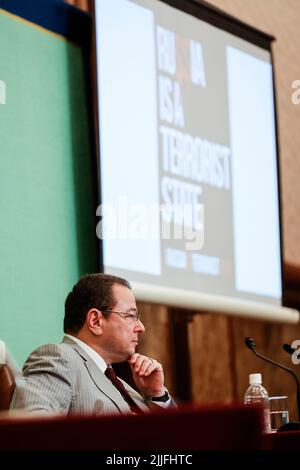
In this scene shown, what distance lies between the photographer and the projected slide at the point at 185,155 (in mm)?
4152

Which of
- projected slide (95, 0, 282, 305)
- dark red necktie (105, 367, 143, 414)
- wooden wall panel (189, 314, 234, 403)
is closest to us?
dark red necktie (105, 367, 143, 414)

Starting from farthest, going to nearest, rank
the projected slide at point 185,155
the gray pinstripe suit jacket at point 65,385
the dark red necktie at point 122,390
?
the projected slide at point 185,155, the dark red necktie at point 122,390, the gray pinstripe suit jacket at point 65,385

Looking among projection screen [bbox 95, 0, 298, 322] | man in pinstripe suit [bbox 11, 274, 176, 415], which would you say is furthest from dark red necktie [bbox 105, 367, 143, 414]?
projection screen [bbox 95, 0, 298, 322]

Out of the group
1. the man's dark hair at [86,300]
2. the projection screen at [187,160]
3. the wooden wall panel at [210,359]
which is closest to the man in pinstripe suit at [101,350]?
the man's dark hair at [86,300]

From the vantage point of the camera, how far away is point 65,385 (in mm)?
2672

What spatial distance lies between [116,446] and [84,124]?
3.03 m

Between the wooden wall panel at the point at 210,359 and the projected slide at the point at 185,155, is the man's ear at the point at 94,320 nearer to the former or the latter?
the projected slide at the point at 185,155

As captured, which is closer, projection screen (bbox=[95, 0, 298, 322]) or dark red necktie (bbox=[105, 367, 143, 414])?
dark red necktie (bbox=[105, 367, 143, 414])

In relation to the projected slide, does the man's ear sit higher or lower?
lower

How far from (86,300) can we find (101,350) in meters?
0.15

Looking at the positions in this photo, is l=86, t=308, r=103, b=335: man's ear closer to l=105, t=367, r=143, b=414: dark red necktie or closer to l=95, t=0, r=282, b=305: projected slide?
l=105, t=367, r=143, b=414: dark red necktie

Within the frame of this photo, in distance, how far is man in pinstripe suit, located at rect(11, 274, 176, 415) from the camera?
108 inches

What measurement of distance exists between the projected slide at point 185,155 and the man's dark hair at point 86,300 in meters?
0.95

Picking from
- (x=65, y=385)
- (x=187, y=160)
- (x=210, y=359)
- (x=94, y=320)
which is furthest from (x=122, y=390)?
(x=210, y=359)
